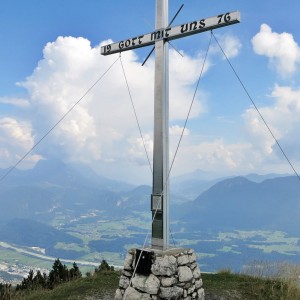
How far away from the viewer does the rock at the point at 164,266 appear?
7086mm

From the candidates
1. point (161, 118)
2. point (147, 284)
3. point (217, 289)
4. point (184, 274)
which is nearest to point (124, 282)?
point (147, 284)

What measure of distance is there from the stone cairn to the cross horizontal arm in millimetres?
4414

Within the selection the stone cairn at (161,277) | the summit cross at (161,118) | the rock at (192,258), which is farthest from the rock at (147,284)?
the rock at (192,258)

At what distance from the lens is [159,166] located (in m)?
7.74

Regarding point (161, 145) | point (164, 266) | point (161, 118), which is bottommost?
point (164, 266)

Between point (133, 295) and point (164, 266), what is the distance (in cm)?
85

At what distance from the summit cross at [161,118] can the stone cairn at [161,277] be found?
0.40 meters

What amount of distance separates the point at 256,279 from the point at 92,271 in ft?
18.4

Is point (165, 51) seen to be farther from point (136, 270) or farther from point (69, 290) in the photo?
point (69, 290)

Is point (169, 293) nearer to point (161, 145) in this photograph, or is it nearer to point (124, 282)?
point (124, 282)

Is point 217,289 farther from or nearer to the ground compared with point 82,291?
farther from the ground

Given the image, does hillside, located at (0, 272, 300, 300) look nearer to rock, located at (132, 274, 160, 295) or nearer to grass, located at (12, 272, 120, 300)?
grass, located at (12, 272, 120, 300)

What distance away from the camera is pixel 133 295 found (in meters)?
7.22

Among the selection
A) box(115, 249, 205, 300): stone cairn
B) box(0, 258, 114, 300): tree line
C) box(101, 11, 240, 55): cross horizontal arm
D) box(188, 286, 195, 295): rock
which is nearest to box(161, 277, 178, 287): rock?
box(115, 249, 205, 300): stone cairn
